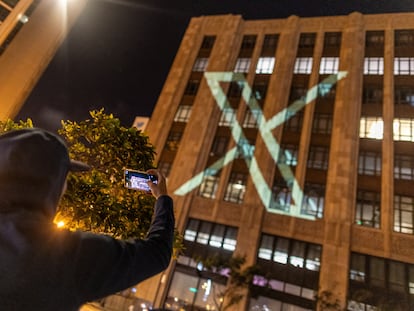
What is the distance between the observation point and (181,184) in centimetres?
2944

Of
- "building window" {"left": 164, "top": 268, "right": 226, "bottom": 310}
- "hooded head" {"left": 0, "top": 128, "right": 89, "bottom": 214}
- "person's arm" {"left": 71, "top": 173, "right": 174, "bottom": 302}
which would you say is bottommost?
"building window" {"left": 164, "top": 268, "right": 226, "bottom": 310}

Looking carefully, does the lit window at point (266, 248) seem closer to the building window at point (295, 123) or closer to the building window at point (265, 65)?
the building window at point (295, 123)

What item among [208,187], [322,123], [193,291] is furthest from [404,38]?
[193,291]

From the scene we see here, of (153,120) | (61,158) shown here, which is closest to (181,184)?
(153,120)

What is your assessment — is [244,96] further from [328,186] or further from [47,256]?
[47,256]

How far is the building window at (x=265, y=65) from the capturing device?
3381cm

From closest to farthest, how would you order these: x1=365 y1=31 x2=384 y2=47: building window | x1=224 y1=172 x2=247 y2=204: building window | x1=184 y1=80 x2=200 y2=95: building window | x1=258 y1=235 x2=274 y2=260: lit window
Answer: x1=258 y1=235 x2=274 y2=260: lit window < x1=224 y1=172 x2=247 y2=204: building window < x1=365 y1=31 x2=384 y2=47: building window < x1=184 y1=80 x2=200 y2=95: building window

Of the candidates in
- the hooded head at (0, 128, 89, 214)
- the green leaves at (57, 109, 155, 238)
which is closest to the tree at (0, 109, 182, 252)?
the green leaves at (57, 109, 155, 238)

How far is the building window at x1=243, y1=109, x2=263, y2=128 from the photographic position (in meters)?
30.8

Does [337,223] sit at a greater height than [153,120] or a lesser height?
lesser

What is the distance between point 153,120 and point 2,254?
33966 millimetres

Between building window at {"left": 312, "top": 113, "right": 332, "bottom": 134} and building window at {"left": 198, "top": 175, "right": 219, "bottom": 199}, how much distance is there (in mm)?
11409

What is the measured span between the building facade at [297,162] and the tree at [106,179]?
1532cm

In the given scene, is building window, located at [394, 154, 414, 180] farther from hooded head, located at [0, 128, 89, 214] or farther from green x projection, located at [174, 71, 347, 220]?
hooded head, located at [0, 128, 89, 214]
